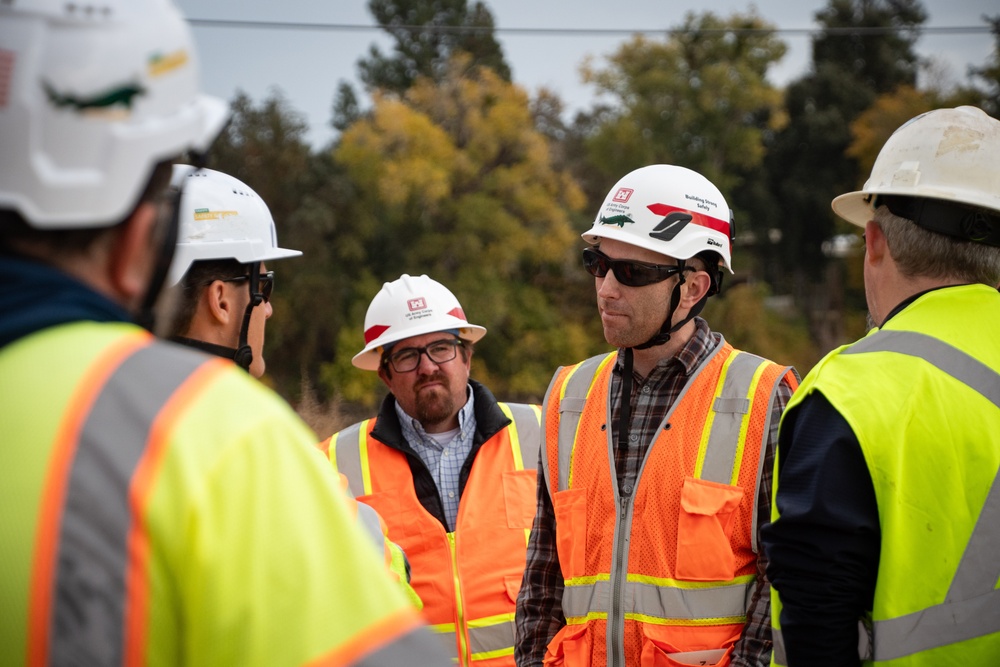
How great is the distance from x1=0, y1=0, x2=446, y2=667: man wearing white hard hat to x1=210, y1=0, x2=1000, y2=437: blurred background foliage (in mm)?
28389

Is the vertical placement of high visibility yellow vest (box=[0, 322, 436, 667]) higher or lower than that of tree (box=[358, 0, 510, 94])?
lower

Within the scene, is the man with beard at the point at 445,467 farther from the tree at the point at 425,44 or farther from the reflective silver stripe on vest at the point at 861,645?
the tree at the point at 425,44

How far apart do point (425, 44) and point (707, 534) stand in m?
45.3

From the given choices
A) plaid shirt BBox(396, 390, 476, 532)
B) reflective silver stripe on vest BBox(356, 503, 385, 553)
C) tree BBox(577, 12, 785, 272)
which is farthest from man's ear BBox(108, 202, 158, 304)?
tree BBox(577, 12, 785, 272)

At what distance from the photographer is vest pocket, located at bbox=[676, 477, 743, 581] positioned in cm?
308

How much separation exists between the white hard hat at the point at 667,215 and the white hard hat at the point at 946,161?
40.3 inches

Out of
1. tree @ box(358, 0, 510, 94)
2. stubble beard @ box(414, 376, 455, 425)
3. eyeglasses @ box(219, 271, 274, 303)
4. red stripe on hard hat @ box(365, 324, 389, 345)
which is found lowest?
stubble beard @ box(414, 376, 455, 425)

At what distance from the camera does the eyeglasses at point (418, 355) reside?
194 inches

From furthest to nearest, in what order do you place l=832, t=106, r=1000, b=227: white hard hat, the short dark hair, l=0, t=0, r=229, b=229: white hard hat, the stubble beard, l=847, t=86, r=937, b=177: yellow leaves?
l=847, t=86, r=937, b=177: yellow leaves < the stubble beard < the short dark hair < l=832, t=106, r=1000, b=227: white hard hat < l=0, t=0, r=229, b=229: white hard hat

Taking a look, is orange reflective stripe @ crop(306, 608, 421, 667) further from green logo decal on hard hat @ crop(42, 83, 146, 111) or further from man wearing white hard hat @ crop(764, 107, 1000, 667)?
man wearing white hard hat @ crop(764, 107, 1000, 667)

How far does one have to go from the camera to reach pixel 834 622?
2.26 metres

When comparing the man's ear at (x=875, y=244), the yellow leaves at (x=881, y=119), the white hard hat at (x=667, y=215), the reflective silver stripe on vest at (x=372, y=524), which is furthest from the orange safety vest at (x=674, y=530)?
the yellow leaves at (x=881, y=119)

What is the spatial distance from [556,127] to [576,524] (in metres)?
41.4

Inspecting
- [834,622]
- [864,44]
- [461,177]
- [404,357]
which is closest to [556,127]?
[461,177]
